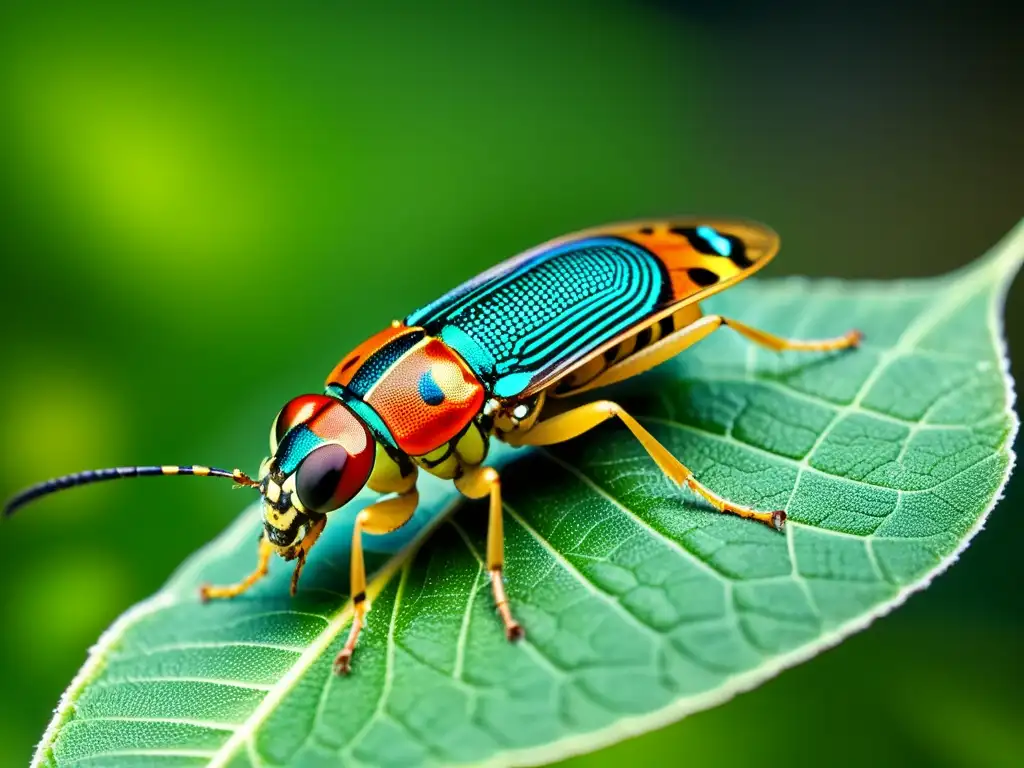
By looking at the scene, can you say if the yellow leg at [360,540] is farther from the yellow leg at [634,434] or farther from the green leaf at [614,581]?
the yellow leg at [634,434]

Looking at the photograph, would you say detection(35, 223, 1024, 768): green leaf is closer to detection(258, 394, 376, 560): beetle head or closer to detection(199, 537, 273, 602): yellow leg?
detection(199, 537, 273, 602): yellow leg

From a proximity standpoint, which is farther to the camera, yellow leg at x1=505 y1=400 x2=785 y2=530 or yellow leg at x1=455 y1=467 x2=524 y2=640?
yellow leg at x1=505 y1=400 x2=785 y2=530

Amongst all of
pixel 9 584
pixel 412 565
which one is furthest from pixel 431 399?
pixel 9 584

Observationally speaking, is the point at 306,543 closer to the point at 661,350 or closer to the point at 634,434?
the point at 634,434

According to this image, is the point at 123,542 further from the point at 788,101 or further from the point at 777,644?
the point at 788,101

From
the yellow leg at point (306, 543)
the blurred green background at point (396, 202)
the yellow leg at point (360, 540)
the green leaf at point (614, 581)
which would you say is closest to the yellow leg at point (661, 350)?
the green leaf at point (614, 581)

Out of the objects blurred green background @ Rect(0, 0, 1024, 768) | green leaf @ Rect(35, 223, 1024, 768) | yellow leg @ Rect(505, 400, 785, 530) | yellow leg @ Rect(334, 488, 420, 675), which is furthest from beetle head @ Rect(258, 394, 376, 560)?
blurred green background @ Rect(0, 0, 1024, 768)
